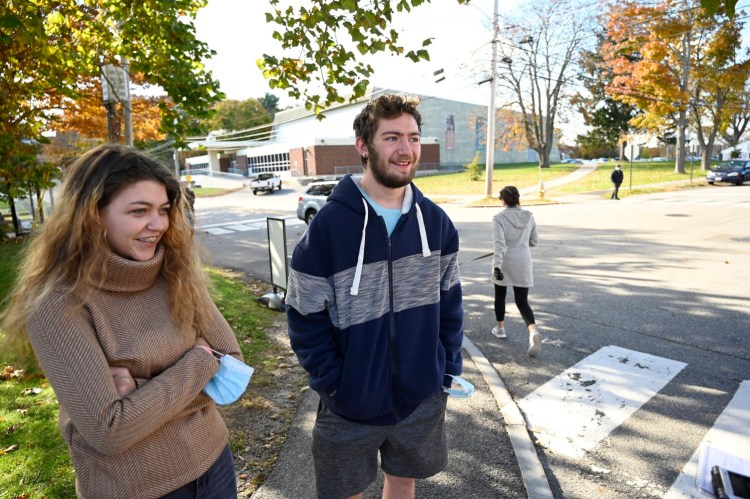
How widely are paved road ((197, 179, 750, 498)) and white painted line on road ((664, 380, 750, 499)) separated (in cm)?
2

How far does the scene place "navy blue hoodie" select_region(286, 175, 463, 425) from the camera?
6.86 feet

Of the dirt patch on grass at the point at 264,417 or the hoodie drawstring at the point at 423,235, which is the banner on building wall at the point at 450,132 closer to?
the dirt patch on grass at the point at 264,417

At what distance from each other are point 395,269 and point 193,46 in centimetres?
590

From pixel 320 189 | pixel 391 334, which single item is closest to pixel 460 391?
pixel 391 334

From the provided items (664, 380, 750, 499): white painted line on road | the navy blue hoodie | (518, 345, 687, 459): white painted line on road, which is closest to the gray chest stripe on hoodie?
the navy blue hoodie

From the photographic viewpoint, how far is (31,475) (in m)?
3.03

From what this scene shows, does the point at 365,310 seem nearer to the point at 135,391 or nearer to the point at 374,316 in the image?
the point at 374,316

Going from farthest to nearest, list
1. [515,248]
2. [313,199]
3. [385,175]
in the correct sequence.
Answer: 1. [313,199]
2. [515,248]
3. [385,175]

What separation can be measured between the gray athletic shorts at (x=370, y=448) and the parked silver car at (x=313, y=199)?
15.9 metres

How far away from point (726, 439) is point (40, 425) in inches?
208

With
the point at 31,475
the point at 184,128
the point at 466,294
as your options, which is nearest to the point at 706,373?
the point at 466,294

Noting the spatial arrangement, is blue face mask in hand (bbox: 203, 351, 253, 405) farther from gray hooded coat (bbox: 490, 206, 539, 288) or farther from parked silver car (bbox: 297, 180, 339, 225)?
parked silver car (bbox: 297, 180, 339, 225)

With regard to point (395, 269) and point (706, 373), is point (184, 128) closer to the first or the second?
point (395, 269)

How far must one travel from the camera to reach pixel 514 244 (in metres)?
5.29
